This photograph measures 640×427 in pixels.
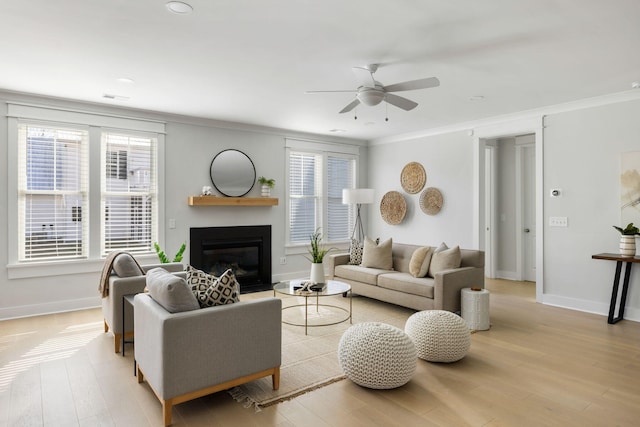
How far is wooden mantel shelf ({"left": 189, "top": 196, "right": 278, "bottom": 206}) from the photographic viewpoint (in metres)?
5.52

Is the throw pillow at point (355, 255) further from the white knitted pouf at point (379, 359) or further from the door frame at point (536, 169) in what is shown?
the white knitted pouf at point (379, 359)

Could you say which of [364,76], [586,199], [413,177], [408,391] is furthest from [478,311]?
[413,177]

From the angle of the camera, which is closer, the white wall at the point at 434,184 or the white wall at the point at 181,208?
the white wall at the point at 181,208

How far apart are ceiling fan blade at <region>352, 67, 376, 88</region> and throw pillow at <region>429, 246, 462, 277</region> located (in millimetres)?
2100

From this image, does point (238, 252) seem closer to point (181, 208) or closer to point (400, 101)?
point (181, 208)

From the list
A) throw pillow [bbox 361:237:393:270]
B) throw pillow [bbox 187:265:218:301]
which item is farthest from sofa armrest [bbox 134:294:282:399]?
throw pillow [bbox 361:237:393:270]

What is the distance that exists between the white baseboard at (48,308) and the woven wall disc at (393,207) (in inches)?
185

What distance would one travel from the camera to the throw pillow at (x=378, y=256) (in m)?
5.30

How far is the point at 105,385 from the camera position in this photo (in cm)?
283

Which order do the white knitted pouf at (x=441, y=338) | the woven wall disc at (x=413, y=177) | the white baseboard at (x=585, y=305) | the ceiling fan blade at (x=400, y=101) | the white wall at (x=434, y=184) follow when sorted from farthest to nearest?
the woven wall disc at (x=413, y=177) < the white wall at (x=434, y=184) < the white baseboard at (x=585, y=305) < the ceiling fan blade at (x=400, y=101) < the white knitted pouf at (x=441, y=338)

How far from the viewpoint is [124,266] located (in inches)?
143

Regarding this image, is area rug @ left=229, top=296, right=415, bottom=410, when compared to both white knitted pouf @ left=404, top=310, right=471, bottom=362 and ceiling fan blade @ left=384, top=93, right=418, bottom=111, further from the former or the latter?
ceiling fan blade @ left=384, top=93, right=418, bottom=111

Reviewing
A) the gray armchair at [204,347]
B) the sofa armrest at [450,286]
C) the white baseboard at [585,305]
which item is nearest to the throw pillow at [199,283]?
the gray armchair at [204,347]

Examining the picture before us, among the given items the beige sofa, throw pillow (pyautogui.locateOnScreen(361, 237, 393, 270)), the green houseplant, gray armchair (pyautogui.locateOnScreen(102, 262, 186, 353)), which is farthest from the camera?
throw pillow (pyautogui.locateOnScreen(361, 237, 393, 270))
